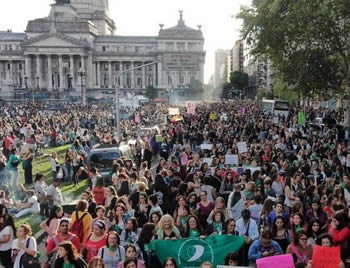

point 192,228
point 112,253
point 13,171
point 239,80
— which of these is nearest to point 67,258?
point 112,253

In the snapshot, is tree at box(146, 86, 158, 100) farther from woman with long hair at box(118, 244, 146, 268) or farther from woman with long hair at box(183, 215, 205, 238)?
woman with long hair at box(118, 244, 146, 268)

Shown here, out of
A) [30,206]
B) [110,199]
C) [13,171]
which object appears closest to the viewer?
[110,199]

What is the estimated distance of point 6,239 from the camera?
790 centimetres

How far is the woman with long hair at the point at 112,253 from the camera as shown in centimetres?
686

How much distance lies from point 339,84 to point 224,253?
845 inches

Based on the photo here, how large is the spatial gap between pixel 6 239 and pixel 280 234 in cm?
418

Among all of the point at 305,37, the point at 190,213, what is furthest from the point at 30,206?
the point at 305,37

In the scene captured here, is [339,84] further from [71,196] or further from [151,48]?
[151,48]

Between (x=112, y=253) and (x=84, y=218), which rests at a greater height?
(x=84, y=218)

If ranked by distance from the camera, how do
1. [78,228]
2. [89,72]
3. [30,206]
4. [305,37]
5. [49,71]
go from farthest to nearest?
[89,72]
[49,71]
[305,37]
[30,206]
[78,228]

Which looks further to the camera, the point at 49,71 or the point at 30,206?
the point at 49,71

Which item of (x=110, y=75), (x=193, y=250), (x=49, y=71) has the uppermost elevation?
(x=49, y=71)

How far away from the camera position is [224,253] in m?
7.47

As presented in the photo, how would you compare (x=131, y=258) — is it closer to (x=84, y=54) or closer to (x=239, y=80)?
(x=84, y=54)
